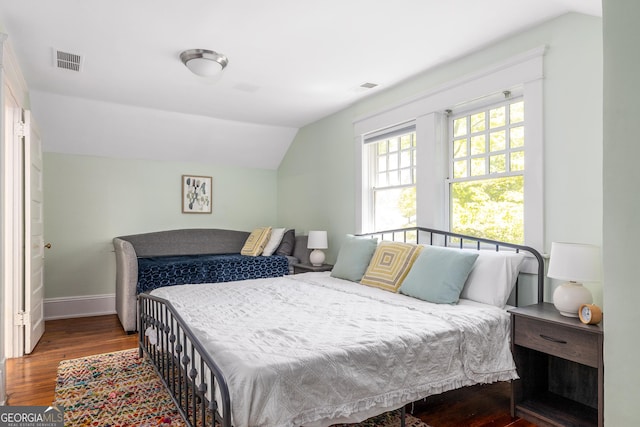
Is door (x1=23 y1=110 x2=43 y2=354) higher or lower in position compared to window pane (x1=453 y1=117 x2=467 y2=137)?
lower

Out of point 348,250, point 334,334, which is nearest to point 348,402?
point 334,334

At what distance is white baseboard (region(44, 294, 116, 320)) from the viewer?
4559 millimetres

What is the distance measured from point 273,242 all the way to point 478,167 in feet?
9.05

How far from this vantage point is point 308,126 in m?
5.37

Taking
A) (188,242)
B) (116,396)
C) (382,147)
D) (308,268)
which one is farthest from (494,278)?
(188,242)

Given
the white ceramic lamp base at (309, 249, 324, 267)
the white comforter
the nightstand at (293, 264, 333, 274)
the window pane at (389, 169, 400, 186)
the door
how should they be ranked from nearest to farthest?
the white comforter → the door → the window pane at (389, 169, 400, 186) → the nightstand at (293, 264, 333, 274) → the white ceramic lamp base at (309, 249, 324, 267)

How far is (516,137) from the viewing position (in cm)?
294

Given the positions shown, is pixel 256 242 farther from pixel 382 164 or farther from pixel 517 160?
pixel 517 160

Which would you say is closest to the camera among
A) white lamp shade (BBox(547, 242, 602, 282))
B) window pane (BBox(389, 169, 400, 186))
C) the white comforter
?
the white comforter

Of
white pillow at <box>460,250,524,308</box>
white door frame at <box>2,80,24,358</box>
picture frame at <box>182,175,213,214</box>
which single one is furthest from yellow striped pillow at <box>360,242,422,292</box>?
picture frame at <box>182,175,213,214</box>

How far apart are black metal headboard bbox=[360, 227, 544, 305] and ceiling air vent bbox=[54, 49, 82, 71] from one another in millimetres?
2917

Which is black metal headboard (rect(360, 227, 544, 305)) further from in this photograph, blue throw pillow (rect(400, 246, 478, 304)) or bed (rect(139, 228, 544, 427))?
blue throw pillow (rect(400, 246, 478, 304))

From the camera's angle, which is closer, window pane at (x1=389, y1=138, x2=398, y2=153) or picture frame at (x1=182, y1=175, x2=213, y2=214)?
window pane at (x1=389, y1=138, x2=398, y2=153)
